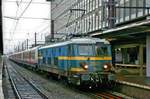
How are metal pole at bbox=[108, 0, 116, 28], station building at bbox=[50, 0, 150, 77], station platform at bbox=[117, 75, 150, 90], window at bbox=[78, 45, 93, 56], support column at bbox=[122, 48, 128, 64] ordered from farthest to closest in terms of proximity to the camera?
support column at bbox=[122, 48, 128, 64] → station building at bbox=[50, 0, 150, 77] → metal pole at bbox=[108, 0, 116, 28] → window at bbox=[78, 45, 93, 56] → station platform at bbox=[117, 75, 150, 90]

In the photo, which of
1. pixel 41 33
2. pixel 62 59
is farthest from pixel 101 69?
pixel 41 33

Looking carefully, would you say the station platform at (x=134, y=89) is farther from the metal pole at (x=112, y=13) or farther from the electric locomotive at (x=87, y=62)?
the metal pole at (x=112, y=13)

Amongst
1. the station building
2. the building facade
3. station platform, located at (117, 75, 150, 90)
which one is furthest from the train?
the building facade

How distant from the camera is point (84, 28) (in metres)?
49.2

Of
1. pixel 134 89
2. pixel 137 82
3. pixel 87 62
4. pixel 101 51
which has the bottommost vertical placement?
pixel 134 89

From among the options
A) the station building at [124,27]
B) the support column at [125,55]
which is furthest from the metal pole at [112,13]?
the support column at [125,55]

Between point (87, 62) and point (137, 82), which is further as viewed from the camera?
point (137, 82)

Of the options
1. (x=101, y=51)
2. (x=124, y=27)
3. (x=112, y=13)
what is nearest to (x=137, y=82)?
(x=101, y=51)

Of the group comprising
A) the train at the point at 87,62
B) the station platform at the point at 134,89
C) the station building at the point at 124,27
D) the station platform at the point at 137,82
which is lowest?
the station platform at the point at 134,89

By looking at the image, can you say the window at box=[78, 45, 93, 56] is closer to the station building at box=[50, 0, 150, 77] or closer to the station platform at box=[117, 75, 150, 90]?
the station platform at box=[117, 75, 150, 90]

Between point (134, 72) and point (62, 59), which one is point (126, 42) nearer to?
point (134, 72)

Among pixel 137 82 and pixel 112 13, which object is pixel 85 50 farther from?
pixel 112 13

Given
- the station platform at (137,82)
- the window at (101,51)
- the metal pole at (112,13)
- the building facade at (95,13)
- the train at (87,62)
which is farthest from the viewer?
the building facade at (95,13)

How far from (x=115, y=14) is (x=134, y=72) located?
5.50m
